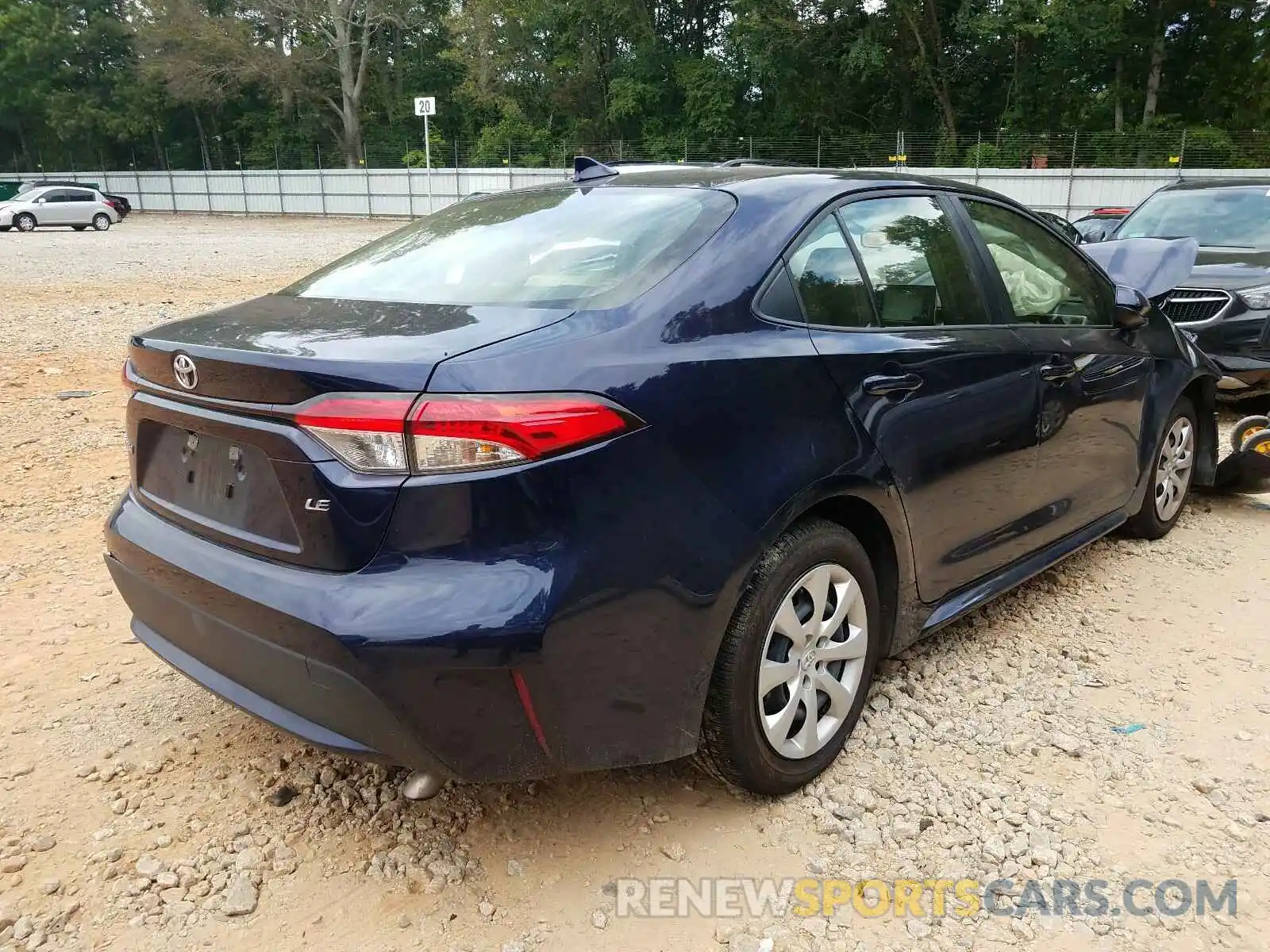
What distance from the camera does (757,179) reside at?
286 centimetres

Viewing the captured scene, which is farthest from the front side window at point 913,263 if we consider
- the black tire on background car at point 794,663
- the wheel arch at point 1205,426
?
the wheel arch at point 1205,426

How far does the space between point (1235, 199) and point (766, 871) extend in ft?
27.3

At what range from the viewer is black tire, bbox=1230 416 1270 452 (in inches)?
207

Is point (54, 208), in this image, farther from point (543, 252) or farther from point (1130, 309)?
point (1130, 309)

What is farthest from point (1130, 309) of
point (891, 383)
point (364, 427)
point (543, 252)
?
point (364, 427)

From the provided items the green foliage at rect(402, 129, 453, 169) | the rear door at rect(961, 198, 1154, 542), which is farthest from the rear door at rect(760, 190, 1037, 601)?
the green foliage at rect(402, 129, 453, 169)

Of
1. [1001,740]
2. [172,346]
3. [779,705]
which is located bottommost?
[1001,740]

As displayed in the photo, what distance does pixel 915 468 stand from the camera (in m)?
2.83

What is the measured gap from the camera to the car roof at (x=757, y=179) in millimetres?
2832

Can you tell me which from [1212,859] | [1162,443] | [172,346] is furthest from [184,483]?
[1162,443]

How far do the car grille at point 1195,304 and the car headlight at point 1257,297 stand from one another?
0.30 ft

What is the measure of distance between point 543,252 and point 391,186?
4114 centimetres

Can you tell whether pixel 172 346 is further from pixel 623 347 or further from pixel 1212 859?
pixel 1212 859

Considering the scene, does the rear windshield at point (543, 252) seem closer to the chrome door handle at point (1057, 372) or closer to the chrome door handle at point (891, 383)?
the chrome door handle at point (891, 383)
